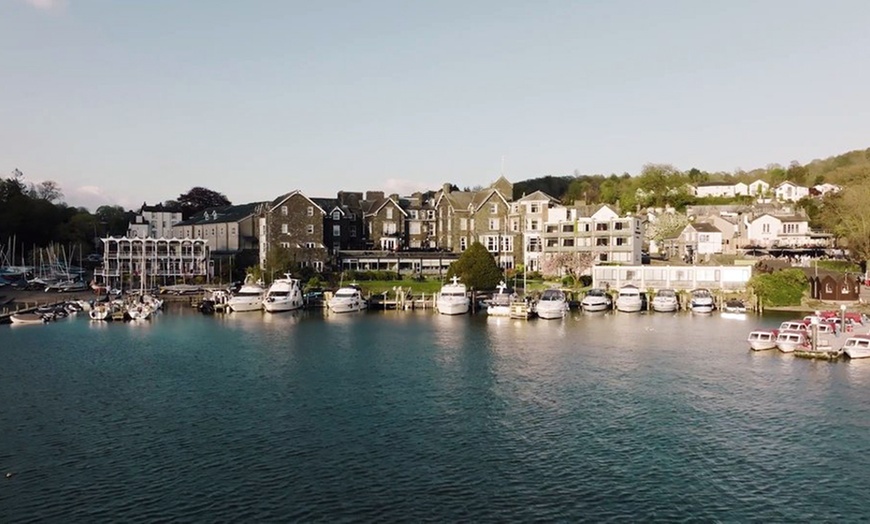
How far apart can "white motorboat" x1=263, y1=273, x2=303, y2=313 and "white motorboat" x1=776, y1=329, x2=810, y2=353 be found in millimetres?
44414

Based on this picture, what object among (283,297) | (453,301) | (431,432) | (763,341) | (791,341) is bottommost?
(431,432)

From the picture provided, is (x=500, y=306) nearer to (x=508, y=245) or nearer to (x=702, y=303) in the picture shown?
(x=702, y=303)

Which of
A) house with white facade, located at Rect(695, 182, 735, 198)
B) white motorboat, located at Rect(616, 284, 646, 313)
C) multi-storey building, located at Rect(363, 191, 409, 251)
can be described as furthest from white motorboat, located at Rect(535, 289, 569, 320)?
house with white facade, located at Rect(695, 182, 735, 198)

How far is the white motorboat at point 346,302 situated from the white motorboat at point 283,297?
11.0ft

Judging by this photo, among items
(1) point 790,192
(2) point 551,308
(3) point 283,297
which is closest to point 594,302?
(2) point 551,308

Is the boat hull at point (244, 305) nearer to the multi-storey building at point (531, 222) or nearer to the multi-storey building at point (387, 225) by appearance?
the multi-storey building at point (387, 225)

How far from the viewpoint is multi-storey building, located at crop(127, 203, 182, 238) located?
11812 cm

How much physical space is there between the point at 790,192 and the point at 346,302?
9682cm

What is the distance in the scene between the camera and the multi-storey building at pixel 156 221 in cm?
11812

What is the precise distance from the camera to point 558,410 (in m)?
31.4

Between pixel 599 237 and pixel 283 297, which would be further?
pixel 599 237

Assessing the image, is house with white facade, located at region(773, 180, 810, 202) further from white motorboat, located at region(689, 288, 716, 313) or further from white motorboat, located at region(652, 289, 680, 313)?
white motorboat, located at region(652, 289, 680, 313)

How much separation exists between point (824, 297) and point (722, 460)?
52.7m

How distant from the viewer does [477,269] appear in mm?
79062
